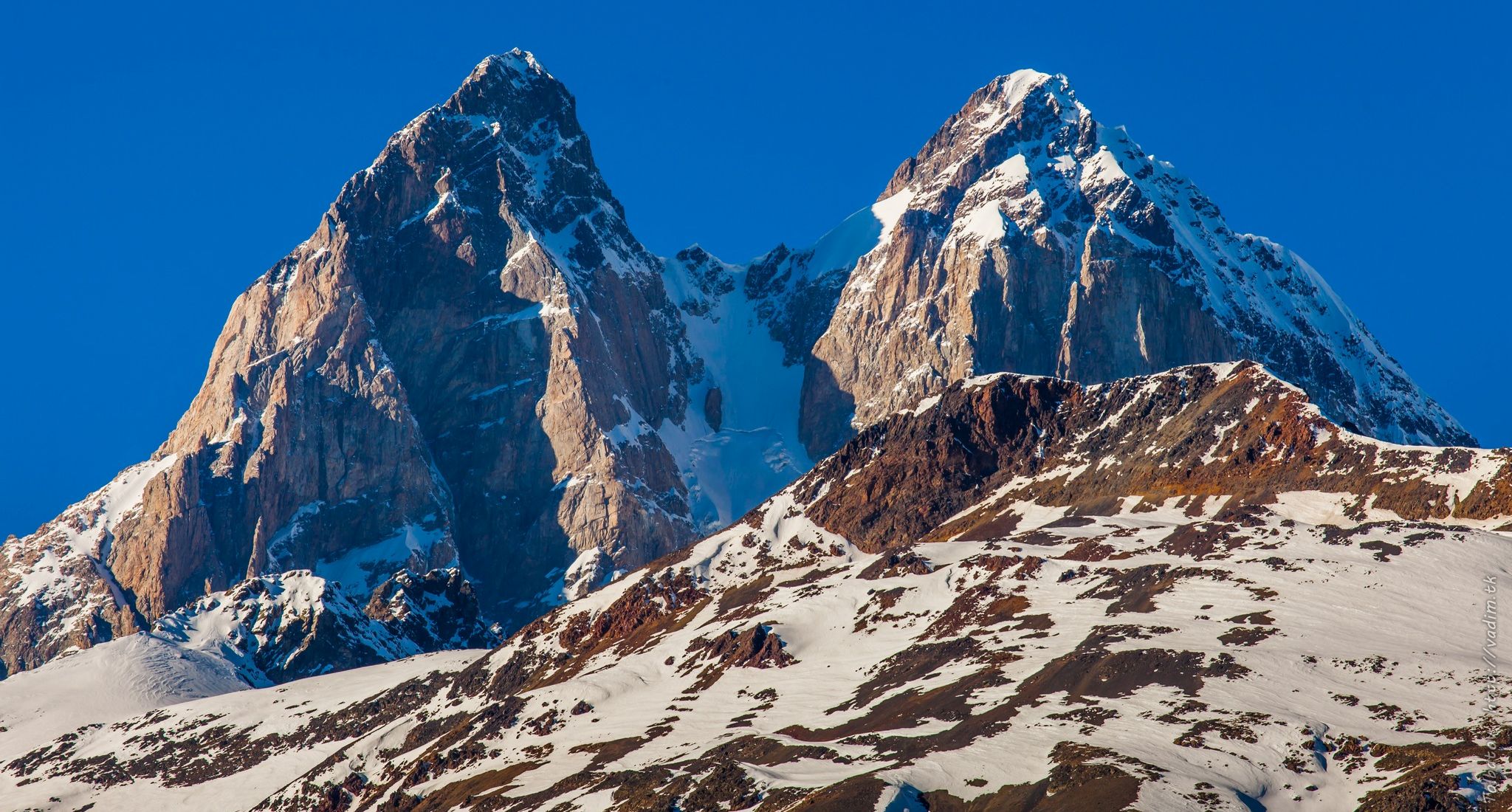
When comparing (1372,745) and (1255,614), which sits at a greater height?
(1255,614)

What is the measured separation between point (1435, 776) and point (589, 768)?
8466 cm

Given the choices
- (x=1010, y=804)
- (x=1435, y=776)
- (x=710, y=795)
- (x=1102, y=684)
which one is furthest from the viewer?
(x=1102, y=684)

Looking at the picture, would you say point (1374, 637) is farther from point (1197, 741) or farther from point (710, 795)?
point (710, 795)

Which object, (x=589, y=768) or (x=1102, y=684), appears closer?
(x=1102, y=684)

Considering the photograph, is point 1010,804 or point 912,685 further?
point 912,685

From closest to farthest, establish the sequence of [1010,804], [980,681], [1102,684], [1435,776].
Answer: [1435,776]
[1010,804]
[1102,684]
[980,681]

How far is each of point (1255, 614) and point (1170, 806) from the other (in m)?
54.2

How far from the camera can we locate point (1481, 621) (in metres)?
184

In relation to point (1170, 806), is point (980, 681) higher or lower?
higher

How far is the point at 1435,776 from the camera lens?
137125 mm

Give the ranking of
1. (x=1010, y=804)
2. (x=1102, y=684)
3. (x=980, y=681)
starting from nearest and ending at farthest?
(x=1010, y=804) → (x=1102, y=684) → (x=980, y=681)

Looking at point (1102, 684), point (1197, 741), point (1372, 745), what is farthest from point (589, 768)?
point (1372, 745)

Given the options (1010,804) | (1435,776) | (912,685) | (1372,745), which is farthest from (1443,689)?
(912,685)

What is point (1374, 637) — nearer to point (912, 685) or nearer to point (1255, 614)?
point (1255, 614)
